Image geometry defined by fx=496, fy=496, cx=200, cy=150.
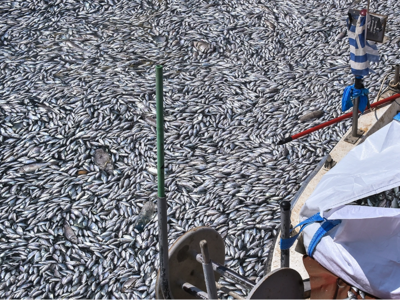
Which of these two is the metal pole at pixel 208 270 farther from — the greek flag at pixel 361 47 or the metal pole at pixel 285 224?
the greek flag at pixel 361 47

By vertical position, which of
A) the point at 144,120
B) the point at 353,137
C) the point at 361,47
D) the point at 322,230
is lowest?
the point at 144,120

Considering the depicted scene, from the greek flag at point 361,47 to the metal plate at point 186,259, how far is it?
9.42 ft

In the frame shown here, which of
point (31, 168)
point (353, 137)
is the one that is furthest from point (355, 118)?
point (31, 168)

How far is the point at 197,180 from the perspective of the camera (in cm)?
618

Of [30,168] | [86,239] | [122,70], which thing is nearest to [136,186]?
[86,239]

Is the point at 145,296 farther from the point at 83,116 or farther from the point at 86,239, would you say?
the point at 83,116

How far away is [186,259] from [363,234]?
1551 millimetres

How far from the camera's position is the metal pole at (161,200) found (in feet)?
9.70

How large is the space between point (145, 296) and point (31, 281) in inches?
47.5

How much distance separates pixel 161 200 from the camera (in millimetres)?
3207

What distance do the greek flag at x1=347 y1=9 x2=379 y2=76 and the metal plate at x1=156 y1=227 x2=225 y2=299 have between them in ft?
9.42

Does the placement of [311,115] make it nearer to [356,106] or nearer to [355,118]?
[355,118]

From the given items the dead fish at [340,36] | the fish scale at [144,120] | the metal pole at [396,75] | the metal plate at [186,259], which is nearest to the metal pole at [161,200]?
the metal plate at [186,259]

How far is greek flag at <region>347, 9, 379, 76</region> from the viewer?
5473mm
